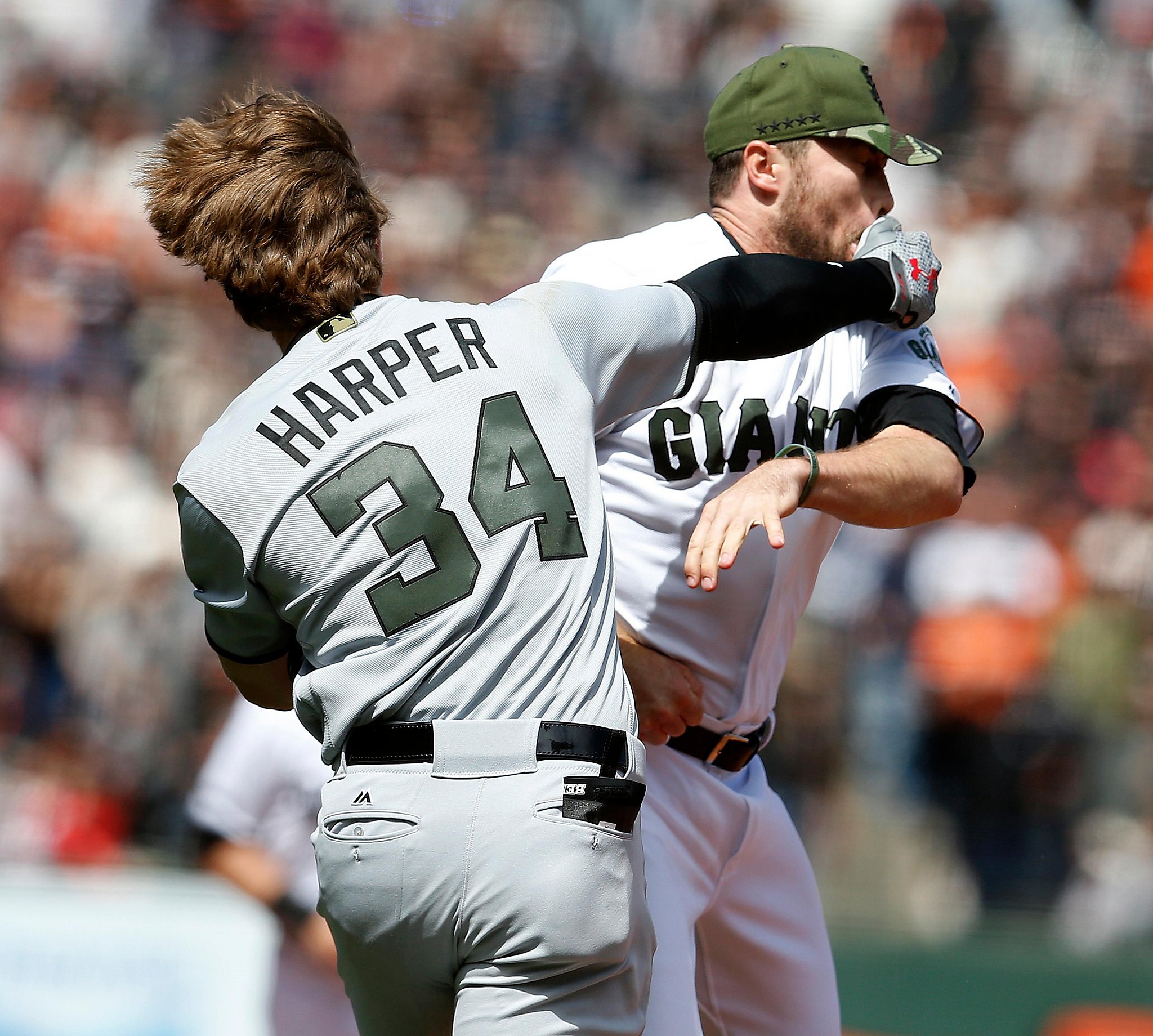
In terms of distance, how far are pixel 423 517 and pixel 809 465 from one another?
67 cm

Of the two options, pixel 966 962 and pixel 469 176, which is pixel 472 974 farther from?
pixel 469 176

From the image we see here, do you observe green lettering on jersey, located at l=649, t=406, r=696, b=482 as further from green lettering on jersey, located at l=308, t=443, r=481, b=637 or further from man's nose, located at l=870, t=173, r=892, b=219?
green lettering on jersey, located at l=308, t=443, r=481, b=637

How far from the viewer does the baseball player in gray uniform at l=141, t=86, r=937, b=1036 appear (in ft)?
6.49

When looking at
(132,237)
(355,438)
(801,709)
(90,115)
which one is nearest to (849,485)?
(355,438)

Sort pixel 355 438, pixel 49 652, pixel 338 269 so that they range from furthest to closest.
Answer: pixel 49 652, pixel 338 269, pixel 355 438

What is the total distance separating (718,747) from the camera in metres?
2.79

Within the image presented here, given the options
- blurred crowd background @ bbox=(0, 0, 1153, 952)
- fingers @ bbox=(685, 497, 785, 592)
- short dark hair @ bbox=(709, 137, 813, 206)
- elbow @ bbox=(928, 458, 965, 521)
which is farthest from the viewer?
blurred crowd background @ bbox=(0, 0, 1153, 952)

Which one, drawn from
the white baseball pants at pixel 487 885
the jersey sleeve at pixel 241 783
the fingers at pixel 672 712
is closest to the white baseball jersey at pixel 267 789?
the jersey sleeve at pixel 241 783

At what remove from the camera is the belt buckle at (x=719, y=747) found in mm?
2785

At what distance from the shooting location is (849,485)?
7.75 ft

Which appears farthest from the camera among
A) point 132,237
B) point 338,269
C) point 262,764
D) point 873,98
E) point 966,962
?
point 132,237

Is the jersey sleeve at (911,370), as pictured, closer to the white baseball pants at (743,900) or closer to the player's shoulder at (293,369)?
the white baseball pants at (743,900)

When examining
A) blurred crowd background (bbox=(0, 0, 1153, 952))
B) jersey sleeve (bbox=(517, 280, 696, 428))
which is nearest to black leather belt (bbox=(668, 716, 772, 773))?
jersey sleeve (bbox=(517, 280, 696, 428))

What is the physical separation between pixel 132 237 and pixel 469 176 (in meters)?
1.54
